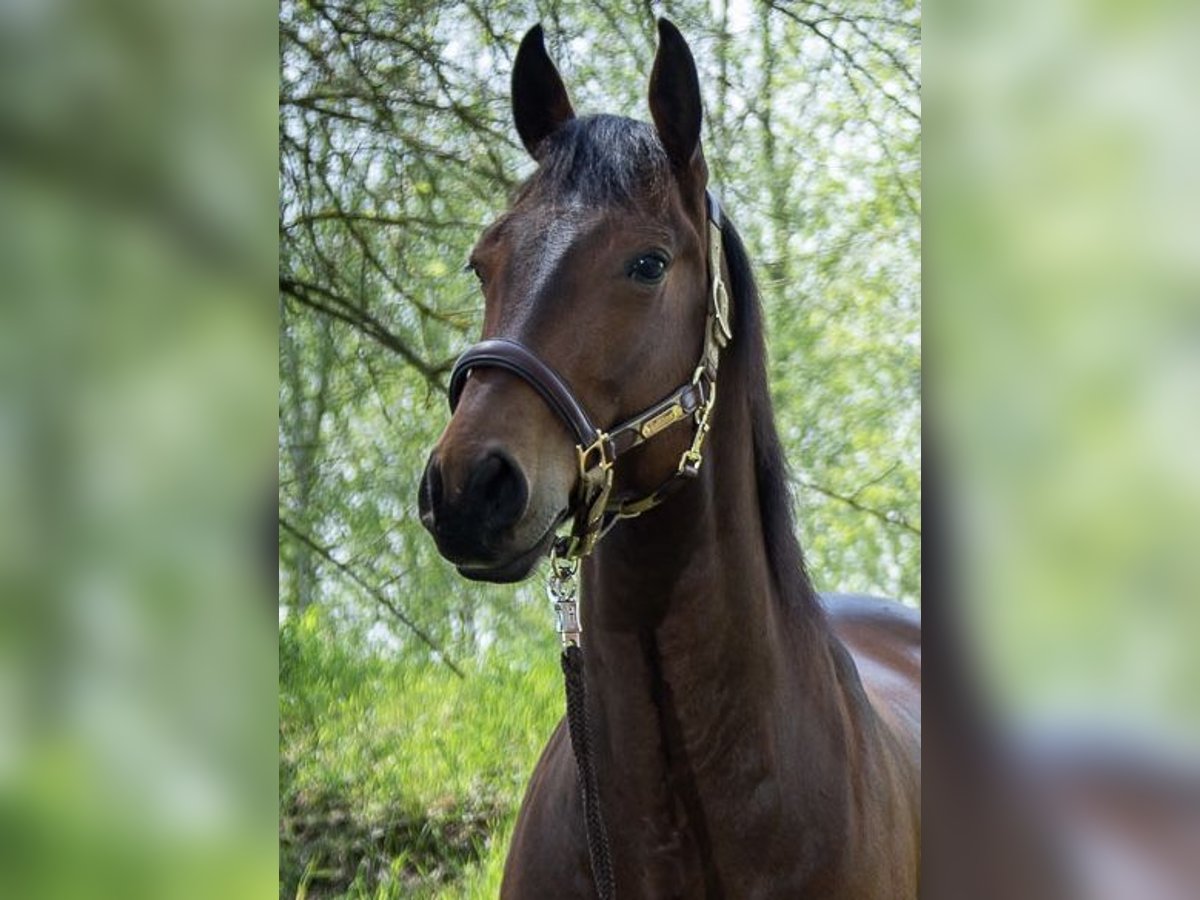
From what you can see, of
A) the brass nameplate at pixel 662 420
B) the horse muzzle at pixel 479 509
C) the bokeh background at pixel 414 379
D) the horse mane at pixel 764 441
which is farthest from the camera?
the horse mane at pixel 764 441

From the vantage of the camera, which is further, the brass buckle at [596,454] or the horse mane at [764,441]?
the horse mane at [764,441]

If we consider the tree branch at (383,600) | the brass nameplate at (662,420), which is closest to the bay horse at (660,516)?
the brass nameplate at (662,420)

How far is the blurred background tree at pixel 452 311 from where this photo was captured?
1540mm

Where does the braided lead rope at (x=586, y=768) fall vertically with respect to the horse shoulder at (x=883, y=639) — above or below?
below

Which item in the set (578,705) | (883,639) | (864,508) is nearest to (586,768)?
(578,705)

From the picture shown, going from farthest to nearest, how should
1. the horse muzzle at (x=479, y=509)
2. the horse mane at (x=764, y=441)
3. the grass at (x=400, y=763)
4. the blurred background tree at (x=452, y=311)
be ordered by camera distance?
the grass at (x=400, y=763) < the blurred background tree at (x=452, y=311) < the horse mane at (x=764, y=441) < the horse muzzle at (x=479, y=509)

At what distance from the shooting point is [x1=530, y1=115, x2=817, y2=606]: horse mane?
1126 mm

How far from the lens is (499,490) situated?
991 mm

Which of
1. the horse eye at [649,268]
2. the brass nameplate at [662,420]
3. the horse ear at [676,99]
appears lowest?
the brass nameplate at [662,420]

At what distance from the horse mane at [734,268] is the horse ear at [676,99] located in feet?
0.05

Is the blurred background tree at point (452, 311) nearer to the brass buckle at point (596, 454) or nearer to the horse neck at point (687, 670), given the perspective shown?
the horse neck at point (687, 670)

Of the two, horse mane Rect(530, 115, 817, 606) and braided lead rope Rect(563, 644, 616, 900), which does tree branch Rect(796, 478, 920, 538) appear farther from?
braided lead rope Rect(563, 644, 616, 900)

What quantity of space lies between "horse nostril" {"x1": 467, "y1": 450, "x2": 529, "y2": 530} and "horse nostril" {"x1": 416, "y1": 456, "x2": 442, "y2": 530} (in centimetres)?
3
